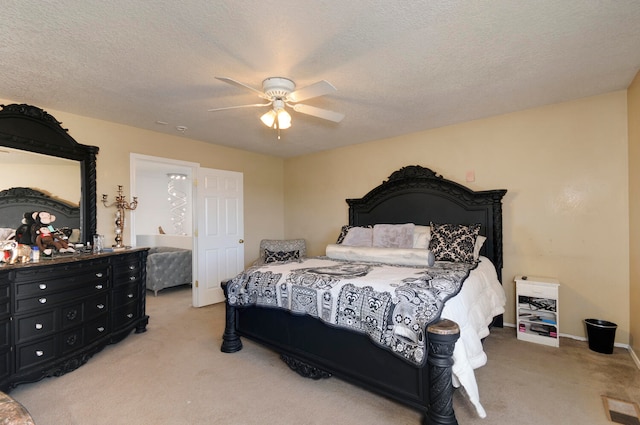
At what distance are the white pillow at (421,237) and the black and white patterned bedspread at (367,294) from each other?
0.56m

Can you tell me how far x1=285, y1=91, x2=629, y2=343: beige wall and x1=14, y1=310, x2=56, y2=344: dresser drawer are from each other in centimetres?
430

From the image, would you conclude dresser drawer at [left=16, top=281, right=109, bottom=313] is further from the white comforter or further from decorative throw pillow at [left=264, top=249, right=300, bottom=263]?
the white comforter

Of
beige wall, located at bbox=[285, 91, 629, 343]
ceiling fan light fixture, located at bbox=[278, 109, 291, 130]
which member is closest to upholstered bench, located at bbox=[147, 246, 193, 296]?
ceiling fan light fixture, located at bbox=[278, 109, 291, 130]

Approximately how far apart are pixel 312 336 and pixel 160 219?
21.4 feet

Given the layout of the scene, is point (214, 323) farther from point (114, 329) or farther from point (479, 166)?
point (479, 166)

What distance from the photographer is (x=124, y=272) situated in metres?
3.27

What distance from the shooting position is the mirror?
291 centimetres

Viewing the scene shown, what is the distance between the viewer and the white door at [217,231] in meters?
4.46

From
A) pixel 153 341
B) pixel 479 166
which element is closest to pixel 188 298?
pixel 153 341

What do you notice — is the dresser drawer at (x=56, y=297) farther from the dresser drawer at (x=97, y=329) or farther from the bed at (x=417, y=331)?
the bed at (x=417, y=331)

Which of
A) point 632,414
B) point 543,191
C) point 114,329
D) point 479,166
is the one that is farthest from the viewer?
point 479,166

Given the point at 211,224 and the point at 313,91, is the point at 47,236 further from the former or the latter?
the point at 313,91

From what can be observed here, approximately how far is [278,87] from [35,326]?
2703 millimetres

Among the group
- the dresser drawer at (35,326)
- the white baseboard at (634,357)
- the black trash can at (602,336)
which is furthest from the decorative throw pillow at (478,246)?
the dresser drawer at (35,326)
